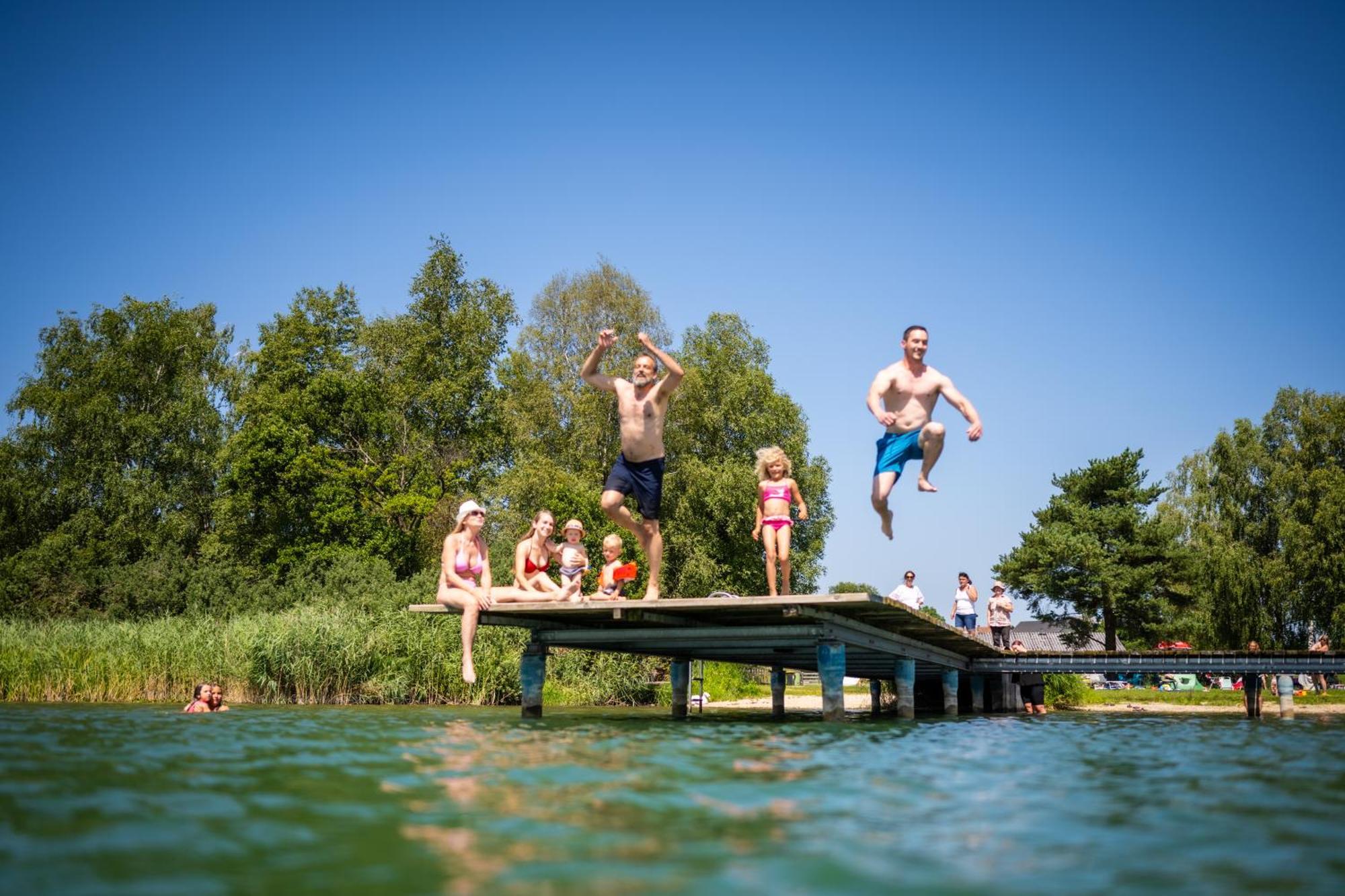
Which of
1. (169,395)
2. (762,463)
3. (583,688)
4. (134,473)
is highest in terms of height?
(169,395)

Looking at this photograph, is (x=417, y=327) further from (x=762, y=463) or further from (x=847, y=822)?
(x=847, y=822)

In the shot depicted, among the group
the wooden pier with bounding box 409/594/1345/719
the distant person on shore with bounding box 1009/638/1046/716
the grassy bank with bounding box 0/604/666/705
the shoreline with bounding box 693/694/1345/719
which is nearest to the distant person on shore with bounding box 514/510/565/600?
the wooden pier with bounding box 409/594/1345/719

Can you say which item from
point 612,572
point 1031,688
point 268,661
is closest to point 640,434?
point 612,572

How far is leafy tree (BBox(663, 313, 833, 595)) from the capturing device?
3959cm

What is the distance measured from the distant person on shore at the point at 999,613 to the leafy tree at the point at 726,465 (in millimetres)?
16572

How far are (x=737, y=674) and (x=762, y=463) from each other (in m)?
24.1

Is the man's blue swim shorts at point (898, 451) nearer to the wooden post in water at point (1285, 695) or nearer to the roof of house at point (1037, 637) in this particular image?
the wooden post in water at point (1285, 695)

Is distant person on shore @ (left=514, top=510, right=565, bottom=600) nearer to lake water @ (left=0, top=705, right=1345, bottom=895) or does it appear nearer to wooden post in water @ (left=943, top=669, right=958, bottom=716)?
lake water @ (left=0, top=705, right=1345, bottom=895)

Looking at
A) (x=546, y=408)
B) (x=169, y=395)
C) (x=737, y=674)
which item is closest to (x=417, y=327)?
(x=546, y=408)

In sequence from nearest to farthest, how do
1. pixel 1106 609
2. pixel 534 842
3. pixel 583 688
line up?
pixel 534 842 → pixel 583 688 → pixel 1106 609

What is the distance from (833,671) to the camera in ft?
39.8

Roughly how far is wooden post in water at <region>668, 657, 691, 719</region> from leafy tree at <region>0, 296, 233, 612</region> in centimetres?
3061

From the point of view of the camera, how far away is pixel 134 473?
45.3 meters

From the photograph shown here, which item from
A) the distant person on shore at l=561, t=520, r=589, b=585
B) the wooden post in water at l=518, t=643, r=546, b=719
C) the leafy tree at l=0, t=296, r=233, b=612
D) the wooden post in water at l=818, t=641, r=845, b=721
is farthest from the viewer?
the leafy tree at l=0, t=296, r=233, b=612
